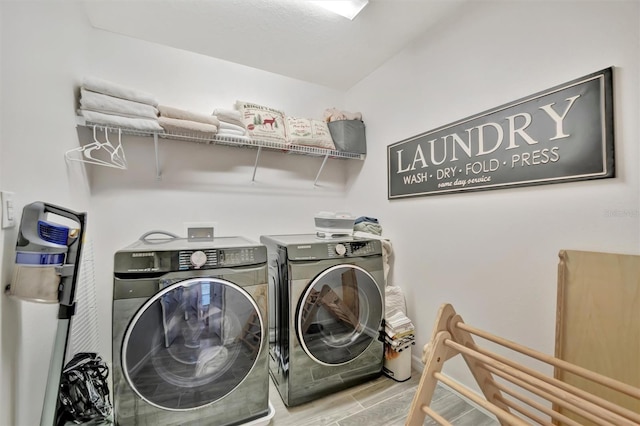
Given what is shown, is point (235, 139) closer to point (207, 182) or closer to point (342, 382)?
point (207, 182)

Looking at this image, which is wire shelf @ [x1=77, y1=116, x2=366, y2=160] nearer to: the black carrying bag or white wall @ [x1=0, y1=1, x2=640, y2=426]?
white wall @ [x1=0, y1=1, x2=640, y2=426]

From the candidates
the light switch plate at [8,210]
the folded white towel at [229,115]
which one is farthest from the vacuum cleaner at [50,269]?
the folded white towel at [229,115]

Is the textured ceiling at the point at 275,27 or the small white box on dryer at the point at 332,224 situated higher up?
the textured ceiling at the point at 275,27

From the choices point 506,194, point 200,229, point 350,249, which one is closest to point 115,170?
point 200,229

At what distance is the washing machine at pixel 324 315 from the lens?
62.2 inches

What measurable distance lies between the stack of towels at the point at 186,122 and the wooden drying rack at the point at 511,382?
1.83 m

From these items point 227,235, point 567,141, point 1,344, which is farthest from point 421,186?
point 1,344

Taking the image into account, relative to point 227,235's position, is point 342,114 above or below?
above

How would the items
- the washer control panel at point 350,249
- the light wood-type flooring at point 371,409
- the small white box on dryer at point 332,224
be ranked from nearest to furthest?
the light wood-type flooring at point 371,409 < the washer control panel at point 350,249 < the small white box on dryer at point 332,224

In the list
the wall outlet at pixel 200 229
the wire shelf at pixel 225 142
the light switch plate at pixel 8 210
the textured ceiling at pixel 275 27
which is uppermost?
the textured ceiling at pixel 275 27

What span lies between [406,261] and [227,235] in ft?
4.98

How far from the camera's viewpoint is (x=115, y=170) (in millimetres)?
1895

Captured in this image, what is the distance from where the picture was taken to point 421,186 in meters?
1.94

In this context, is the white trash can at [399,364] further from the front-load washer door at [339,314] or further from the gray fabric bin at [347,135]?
the gray fabric bin at [347,135]
